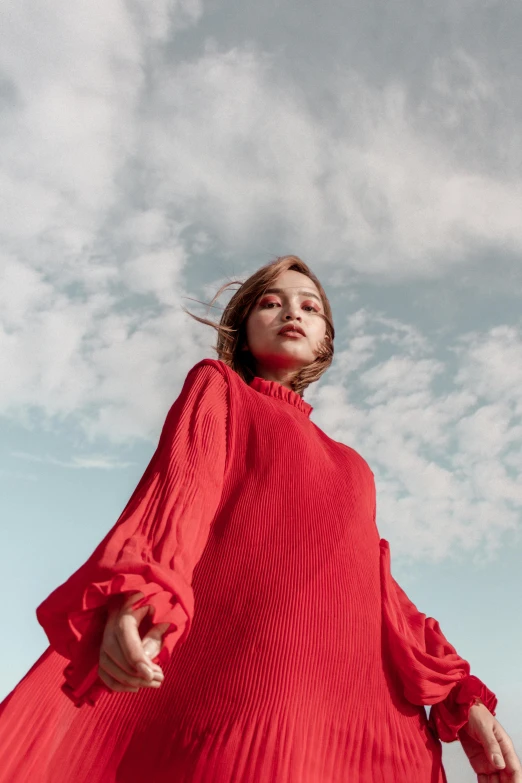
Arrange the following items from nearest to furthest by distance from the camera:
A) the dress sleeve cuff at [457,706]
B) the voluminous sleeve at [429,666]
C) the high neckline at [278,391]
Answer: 1. the voluminous sleeve at [429,666]
2. the dress sleeve cuff at [457,706]
3. the high neckline at [278,391]

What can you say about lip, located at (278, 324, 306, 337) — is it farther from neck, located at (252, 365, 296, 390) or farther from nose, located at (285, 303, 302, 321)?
neck, located at (252, 365, 296, 390)

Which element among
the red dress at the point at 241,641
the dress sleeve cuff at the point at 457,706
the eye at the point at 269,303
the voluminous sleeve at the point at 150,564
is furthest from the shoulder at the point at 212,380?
the dress sleeve cuff at the point at 457,706

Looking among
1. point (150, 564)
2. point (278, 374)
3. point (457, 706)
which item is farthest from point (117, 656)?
point (278, 374)

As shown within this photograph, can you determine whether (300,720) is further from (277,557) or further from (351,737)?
(277,557)

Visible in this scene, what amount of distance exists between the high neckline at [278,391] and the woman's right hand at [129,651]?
1.51 m

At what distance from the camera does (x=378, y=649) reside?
222cm

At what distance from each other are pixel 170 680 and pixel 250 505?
0.55 m

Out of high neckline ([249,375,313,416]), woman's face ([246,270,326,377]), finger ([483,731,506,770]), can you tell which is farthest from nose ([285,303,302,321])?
finger ([483,731,506,770])

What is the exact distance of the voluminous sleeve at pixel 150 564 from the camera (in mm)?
1445

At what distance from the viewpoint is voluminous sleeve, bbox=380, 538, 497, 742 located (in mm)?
2246

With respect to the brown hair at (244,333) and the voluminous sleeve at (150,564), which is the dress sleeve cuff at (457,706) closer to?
the voluminous sleeve at (150,564)

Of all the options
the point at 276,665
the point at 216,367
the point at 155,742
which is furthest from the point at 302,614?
the point at 216,367

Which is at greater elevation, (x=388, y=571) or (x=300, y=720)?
(x=388, y=571)

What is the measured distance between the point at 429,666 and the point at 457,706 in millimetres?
254
